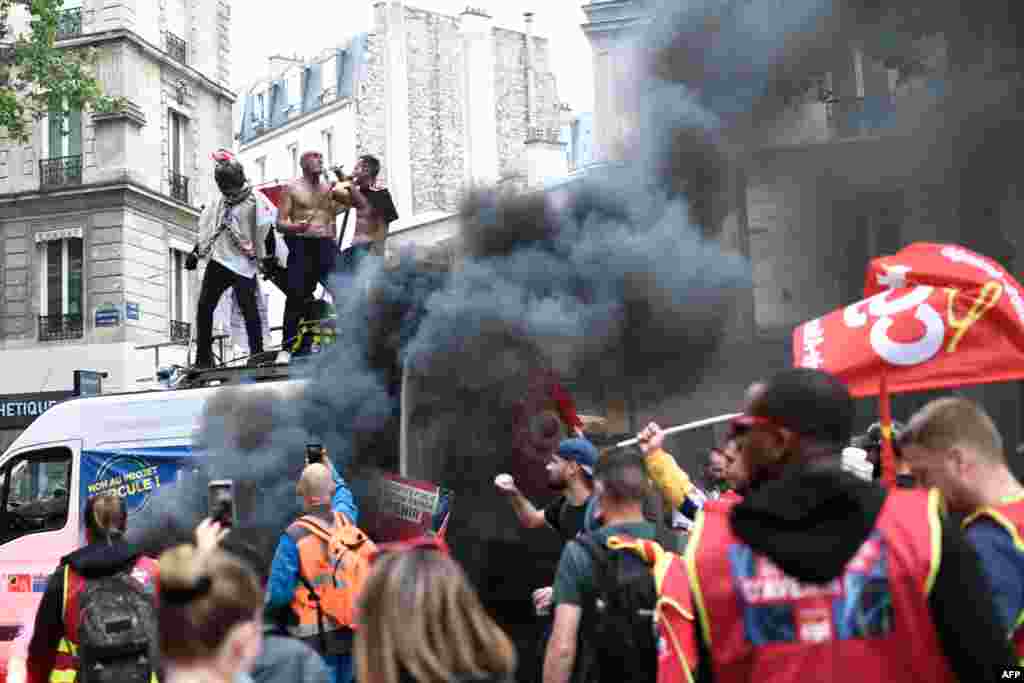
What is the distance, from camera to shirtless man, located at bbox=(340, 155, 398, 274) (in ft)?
36.0

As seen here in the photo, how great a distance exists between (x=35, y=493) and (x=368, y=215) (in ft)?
12.2

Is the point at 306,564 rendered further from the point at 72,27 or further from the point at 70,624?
the point at 72,27

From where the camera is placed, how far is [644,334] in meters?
9.21

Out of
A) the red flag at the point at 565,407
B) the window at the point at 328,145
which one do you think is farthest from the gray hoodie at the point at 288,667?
the window at the point at 328,145

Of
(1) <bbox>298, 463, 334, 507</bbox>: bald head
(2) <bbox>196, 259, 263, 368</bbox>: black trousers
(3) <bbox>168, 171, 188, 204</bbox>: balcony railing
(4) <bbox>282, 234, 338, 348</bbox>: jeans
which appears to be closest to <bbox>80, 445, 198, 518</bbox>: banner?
(2) <bbox>196, 259, 263, 368</bbox>: black trousers

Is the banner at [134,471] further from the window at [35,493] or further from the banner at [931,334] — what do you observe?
the banner at [931,334]

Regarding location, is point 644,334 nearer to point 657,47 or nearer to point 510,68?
point 657,47

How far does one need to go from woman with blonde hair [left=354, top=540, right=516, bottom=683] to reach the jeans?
28.8ft

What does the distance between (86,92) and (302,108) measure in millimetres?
23600

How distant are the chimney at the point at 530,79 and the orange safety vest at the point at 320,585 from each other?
30.4m

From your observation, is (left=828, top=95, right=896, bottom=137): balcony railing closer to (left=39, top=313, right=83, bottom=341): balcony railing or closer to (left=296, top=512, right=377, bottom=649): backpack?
(left=296, top=512, right=377, bottom=649): backpack

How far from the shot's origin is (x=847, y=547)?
2350mm

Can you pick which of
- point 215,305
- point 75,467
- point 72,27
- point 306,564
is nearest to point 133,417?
point 75,467

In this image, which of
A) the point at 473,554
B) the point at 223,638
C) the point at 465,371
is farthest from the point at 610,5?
the point at 223,638
